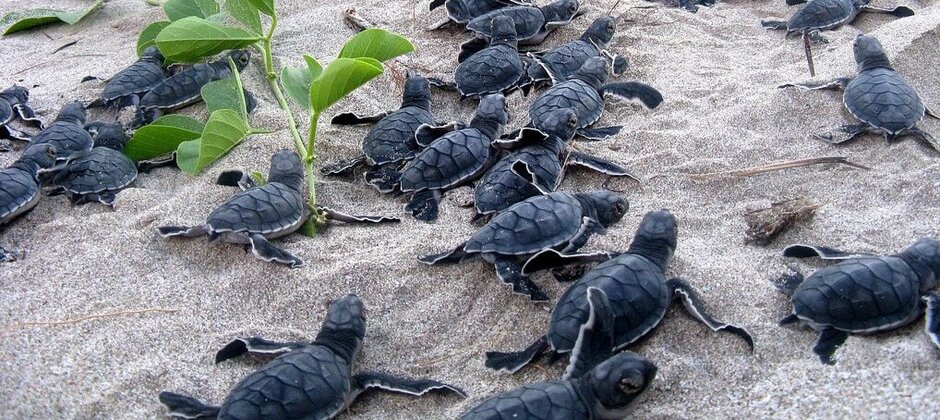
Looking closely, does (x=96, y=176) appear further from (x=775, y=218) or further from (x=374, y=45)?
(x=775, y=218)

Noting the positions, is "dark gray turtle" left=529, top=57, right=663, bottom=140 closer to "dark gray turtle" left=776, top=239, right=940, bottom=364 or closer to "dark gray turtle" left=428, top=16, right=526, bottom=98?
"dark gray turtle" left=428, top=16, right=526, bottom=98

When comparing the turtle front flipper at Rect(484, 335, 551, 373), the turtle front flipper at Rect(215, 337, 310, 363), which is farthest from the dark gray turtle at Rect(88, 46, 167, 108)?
the turtle front flipper at Rect(484, 335, 551, 373)

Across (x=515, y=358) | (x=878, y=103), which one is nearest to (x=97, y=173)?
(x=515, y=358)

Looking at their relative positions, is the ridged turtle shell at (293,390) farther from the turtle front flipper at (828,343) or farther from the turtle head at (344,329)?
the turtle front flipper at (828,343)

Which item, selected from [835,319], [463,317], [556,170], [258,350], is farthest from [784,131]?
[258,350]

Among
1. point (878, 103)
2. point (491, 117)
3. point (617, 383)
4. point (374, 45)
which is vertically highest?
point (374, 45)

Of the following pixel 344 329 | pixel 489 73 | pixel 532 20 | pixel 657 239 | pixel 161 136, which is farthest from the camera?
pixel 532 20

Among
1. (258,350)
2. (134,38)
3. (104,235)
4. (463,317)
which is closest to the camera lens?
(258,350)

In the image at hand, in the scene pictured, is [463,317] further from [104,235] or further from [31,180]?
[31,180]
